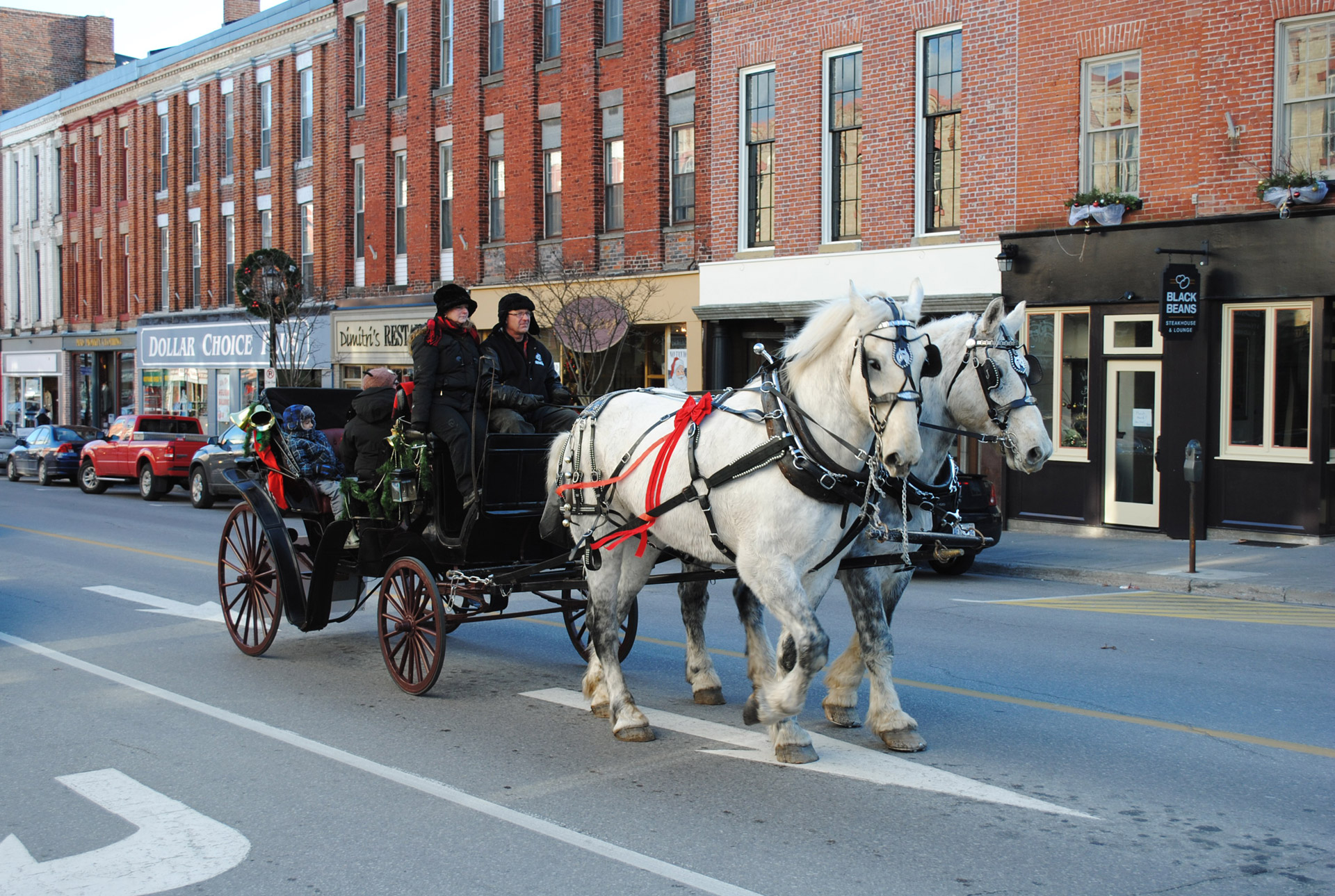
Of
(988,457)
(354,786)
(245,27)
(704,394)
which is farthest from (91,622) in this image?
(245,27)

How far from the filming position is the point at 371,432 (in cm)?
843

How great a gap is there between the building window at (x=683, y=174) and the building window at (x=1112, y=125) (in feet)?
26.1

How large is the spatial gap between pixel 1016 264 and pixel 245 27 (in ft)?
92.2

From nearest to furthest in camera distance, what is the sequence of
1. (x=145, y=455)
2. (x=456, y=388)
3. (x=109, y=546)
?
(x=456, y=388) → (x=109, y=546) → (x=145, y=455)

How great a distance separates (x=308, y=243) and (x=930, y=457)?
31.2 m

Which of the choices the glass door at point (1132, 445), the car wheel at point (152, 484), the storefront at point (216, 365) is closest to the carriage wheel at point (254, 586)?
the glass door at point (1132, 445)

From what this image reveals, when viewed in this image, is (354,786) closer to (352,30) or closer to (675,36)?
(675,36)

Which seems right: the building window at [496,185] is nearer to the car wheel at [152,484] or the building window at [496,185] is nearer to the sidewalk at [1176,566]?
the car wheel at [152,484]

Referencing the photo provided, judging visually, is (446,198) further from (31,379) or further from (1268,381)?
(31,379)

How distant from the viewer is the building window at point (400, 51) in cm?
3078

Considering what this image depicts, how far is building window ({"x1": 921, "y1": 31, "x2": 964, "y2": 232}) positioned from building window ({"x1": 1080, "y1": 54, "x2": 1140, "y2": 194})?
2087 millimetres

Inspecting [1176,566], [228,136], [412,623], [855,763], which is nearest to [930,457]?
[855,763]

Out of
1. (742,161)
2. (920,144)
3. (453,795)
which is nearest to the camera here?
(453,795)

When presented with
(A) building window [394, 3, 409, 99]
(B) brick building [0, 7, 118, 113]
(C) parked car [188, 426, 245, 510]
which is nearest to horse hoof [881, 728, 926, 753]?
(C) parked car [188, 426, 245, 510]
